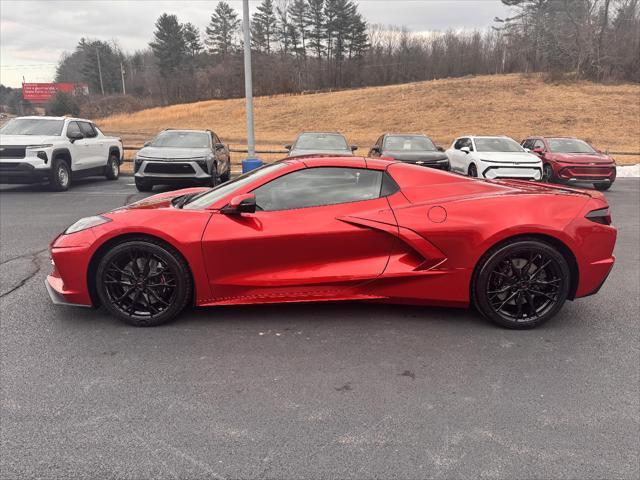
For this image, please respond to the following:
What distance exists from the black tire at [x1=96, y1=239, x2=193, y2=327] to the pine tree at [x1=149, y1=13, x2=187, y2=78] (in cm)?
8107

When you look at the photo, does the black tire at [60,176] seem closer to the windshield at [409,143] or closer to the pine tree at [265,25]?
the windshield at [409,143]

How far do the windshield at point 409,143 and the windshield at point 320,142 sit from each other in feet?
4.22

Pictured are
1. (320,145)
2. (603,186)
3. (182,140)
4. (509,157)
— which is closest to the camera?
(182,140)

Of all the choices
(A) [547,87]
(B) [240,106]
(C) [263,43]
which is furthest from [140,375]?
(C) [263,43]

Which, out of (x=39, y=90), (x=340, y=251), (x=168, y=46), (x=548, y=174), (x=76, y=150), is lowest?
(x=548, y=174)

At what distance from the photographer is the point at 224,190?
4062 mm

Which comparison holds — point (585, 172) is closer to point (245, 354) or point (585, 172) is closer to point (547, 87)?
point (245, 354)

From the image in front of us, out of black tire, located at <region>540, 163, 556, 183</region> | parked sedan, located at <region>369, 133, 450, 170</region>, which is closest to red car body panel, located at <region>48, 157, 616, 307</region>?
parked sedan, located at <region>369, 133, 450, 170</region>

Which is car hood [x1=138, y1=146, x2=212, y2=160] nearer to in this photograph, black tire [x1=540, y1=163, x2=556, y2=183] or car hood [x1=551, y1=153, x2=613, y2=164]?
black tire [x1=540, y1=163, x2=556, y2=183]

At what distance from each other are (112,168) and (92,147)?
117 cm

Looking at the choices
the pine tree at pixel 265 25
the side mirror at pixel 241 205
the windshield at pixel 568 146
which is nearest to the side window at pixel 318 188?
the side mirror at pixel 241 205

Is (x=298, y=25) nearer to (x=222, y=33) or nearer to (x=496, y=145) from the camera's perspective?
(x=222, y=33)

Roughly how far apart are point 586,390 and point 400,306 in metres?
1.67

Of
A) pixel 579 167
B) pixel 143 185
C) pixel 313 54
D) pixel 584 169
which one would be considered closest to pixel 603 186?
pixel 584 169
